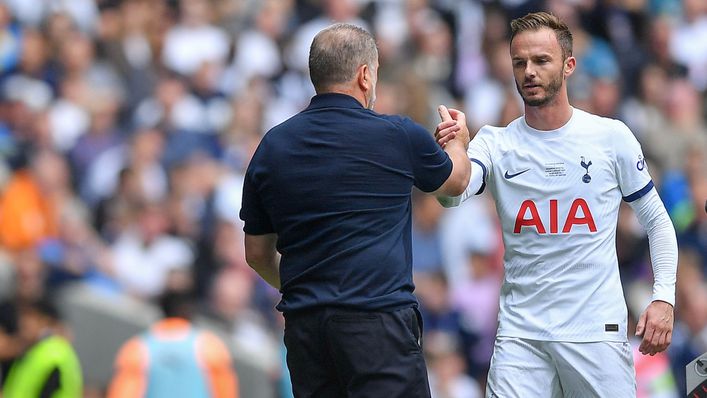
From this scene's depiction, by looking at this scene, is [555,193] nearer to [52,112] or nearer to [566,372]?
[566,372]

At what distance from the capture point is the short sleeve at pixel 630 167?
7367mm

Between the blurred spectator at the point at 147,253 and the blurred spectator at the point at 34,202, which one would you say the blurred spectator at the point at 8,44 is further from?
the blurred spectator at the point at 147,253

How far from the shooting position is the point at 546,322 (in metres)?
7.38

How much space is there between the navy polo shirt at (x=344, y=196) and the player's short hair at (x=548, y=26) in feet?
2.74

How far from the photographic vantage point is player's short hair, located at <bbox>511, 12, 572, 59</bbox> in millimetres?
7422

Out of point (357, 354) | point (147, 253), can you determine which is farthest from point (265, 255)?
point (147, 253)

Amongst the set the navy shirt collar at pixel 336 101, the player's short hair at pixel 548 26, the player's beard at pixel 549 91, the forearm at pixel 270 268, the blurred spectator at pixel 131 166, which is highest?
the blurred spectator at pixel 131 166

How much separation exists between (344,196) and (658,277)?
156cm

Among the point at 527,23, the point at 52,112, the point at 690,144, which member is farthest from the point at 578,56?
the point at 527,23

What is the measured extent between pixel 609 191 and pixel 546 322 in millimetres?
678

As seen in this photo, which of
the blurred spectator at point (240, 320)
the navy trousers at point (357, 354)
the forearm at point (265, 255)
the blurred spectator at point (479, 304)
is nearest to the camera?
the navy trousers at point (357, 354)

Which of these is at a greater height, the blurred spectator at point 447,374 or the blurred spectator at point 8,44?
the blurred spectator at point 8,44

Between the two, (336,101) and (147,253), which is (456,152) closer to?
(336,101)

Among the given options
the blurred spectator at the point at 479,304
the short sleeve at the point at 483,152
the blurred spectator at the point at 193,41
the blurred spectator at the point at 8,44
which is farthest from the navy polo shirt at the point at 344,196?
the blurred spectator at the point at 8,44
